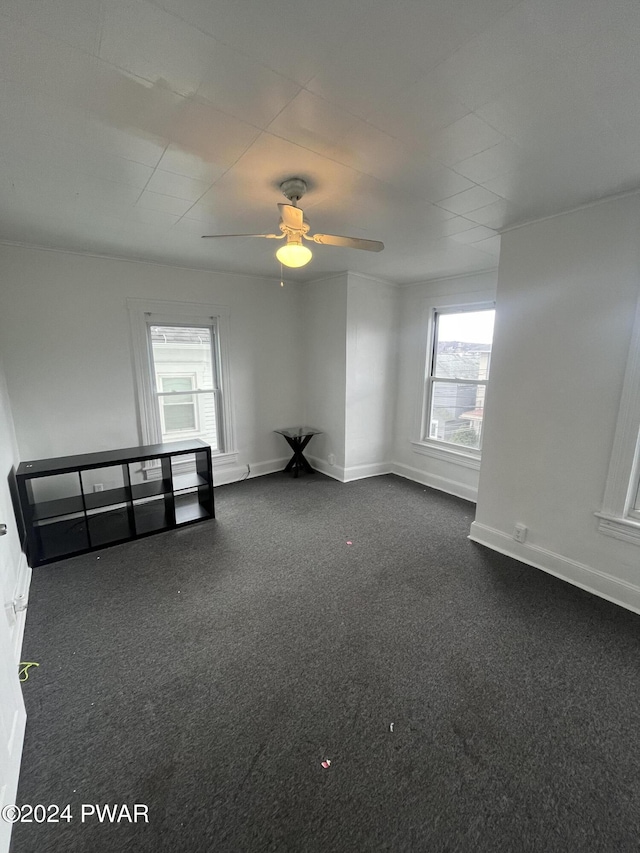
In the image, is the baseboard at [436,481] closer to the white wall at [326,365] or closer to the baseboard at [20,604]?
the white wall at [326,365]

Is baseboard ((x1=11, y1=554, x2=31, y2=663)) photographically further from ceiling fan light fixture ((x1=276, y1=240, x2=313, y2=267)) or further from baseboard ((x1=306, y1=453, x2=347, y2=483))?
baseboard ((x1=306, y1=453, x2=347, y2=483))

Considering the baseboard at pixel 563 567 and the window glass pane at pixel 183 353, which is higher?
the window glass pane at pixel 183 353

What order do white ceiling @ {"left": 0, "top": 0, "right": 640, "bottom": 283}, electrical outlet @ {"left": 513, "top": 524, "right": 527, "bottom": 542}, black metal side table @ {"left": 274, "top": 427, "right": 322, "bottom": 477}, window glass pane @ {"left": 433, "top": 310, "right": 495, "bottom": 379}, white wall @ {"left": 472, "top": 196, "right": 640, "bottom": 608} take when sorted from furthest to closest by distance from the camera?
black metal side table @ {"left": 274, "top": 427, "right": 322, "bottom": 477} < window glass pane @ {"left": 433, "top": 310, "right": 495, "bottom": 379} < electrical outlet @ {"left": 513, "top": 524, "right": 527, "bottom": 542} < white wall @ {"left": 472, "top": 196, "right": 640, "bottom": 608} < white ceiling @ {"left": 0, "top": 0, "right": 640, "bottom": 283}

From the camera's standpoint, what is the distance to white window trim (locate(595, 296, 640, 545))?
6.60 ft

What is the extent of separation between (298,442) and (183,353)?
1714 millimetres

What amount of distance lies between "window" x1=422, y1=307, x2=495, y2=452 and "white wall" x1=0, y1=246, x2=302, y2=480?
2228 mm

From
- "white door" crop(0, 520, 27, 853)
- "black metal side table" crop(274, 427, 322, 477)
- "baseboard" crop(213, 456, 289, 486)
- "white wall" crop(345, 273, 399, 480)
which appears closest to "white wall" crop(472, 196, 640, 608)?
"white wall" crop(345, 273, 399, 480)

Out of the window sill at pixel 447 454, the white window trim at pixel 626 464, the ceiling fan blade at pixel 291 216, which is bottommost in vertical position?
the window sill at pixel 447 454

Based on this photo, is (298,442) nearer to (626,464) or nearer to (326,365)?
(326,365)

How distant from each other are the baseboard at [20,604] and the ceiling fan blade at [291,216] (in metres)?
2.38

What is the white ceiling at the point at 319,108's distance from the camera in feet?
3.18

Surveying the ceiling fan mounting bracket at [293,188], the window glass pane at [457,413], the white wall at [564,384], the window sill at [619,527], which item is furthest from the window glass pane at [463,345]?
the ceiling fan mounting bracket at [293,188]

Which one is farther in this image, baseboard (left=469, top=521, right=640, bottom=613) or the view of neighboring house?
the view of neighboring house

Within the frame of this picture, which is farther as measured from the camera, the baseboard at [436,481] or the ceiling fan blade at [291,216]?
the baseboard at [436,481]
